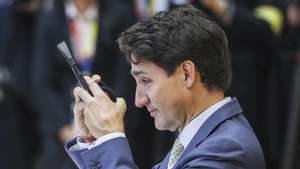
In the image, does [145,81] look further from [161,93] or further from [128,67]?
[128,67]

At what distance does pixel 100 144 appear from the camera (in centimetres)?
324

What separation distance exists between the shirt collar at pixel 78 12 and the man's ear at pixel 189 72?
325 centimetres

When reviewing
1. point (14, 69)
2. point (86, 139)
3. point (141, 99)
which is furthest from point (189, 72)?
point (14, 69)

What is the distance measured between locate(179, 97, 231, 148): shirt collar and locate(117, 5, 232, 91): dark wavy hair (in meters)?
0.06

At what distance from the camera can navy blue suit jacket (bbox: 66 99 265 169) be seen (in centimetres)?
312

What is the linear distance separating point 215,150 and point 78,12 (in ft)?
11.3

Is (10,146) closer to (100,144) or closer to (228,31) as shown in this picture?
(228,31)

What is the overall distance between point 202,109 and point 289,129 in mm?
3332

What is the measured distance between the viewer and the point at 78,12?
6445mm

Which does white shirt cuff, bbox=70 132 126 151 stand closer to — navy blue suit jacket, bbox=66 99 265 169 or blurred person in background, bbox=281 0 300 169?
navy blue suit jacket, bbox=66 99 265 169

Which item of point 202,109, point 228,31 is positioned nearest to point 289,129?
point 228,31

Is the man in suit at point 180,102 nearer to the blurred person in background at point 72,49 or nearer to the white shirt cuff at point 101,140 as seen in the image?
the white shirt cuff at point 101,140

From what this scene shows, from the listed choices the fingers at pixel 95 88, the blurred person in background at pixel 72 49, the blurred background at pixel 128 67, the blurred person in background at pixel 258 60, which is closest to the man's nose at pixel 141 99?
the fingers at pixel 95 88

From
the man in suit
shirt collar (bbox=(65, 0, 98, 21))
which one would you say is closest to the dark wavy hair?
the man in suit
